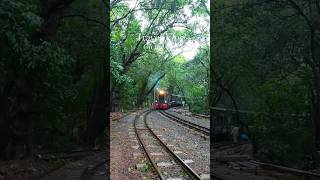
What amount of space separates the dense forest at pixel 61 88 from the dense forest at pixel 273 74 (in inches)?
78.1

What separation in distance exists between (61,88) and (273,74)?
334 cm

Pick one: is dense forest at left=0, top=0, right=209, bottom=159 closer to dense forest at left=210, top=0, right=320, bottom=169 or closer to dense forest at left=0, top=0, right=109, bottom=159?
dense forest at left=0, top=0, right=109, bottom=159

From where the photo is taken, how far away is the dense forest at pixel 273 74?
6.25 m

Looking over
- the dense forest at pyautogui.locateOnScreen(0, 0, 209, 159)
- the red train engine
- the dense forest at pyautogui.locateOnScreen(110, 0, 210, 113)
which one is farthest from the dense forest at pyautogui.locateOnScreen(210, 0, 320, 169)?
the red train engine

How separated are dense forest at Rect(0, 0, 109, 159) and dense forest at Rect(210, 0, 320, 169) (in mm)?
1983

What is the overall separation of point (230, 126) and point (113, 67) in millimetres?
4205

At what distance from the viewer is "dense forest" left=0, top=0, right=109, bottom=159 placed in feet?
21.6

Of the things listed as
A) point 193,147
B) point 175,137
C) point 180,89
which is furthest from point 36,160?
point 180,89

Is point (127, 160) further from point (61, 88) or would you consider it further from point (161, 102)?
point (161, 102)

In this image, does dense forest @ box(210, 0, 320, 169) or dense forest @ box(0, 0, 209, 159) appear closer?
dense forest @ box(0, 0, 209, 159)

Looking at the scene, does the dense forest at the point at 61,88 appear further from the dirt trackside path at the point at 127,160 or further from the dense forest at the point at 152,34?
the dense forest at the point at 152,34

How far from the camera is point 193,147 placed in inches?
475

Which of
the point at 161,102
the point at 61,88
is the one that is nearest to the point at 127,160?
the point at 61,88

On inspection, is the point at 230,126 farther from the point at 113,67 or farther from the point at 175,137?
the point at 175,137
